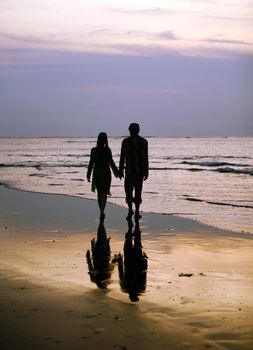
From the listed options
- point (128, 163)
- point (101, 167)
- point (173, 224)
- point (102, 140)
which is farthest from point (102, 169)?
point (173, 224)

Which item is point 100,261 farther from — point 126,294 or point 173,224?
point 173,224

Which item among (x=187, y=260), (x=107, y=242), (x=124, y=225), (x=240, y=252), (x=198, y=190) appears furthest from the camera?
(x=198, y=190)

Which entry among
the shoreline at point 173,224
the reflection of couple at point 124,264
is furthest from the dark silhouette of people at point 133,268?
the shoreline at point 173,224

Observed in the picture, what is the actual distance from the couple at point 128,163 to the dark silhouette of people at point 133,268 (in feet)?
5.82

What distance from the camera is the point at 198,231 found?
11.2 meters

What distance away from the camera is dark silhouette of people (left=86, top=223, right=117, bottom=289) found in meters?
6.93

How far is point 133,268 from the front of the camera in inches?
299

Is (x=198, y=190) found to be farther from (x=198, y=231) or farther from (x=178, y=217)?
(x=198, y=231)

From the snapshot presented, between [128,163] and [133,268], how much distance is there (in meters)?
4.45

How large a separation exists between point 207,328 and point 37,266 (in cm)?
320

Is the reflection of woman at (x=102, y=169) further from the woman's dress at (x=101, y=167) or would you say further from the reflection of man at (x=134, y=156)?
the reflection of man at (x=134, y=156)

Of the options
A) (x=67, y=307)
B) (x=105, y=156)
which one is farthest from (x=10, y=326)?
(x=105, y=156)

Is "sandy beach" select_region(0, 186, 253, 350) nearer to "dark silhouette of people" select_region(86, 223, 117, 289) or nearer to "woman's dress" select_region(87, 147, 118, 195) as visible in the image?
"dark silhouette of people" select_region(86, 223, 117, 289)

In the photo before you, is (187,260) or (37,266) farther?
(187,260)
